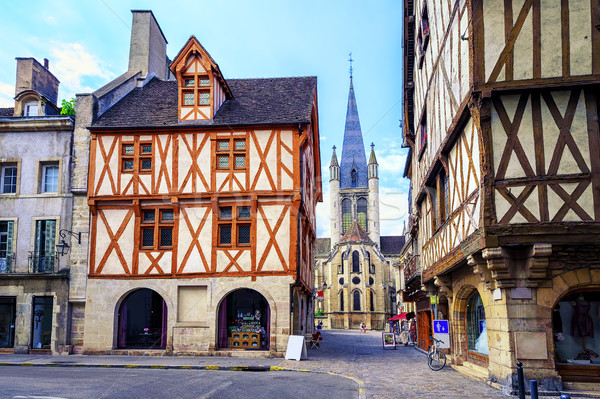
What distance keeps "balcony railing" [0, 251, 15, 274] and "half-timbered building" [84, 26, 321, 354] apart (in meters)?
3.04

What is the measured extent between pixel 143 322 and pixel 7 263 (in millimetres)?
5634

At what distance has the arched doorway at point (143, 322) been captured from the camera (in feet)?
63.7

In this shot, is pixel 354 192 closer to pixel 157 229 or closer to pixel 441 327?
pixel 157 229

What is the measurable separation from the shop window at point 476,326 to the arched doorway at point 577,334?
2.47 metres

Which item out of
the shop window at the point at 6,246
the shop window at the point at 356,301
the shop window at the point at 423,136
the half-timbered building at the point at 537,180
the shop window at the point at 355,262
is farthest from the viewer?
the shop window at the point at 355,262

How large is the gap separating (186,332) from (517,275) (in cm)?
1206

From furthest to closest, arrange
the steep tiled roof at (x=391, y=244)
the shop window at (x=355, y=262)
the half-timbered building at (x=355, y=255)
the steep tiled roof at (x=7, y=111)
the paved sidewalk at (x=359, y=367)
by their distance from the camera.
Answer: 1. the steep tiled roof at (x=391, y=244)
2. the shop window at (x=355, y=262)
3. the half-timbered building at (x=355, y=255)
4. the steep tiled roof at (x=7, y=111)
5. the paved sidewalk at (x=359, y=367)

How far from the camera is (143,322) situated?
2231cm

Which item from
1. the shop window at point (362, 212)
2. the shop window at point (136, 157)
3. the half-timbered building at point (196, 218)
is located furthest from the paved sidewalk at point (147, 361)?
the shop window at point (362, 212)

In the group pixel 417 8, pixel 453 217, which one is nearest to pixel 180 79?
pixel 417 8

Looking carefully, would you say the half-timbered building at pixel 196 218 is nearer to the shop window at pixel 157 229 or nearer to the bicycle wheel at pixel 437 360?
the shop window at pixel 157 229

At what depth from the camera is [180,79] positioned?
2016cm

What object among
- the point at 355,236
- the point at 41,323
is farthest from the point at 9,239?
the point at 355,236

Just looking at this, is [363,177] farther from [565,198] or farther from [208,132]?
[565,198]
